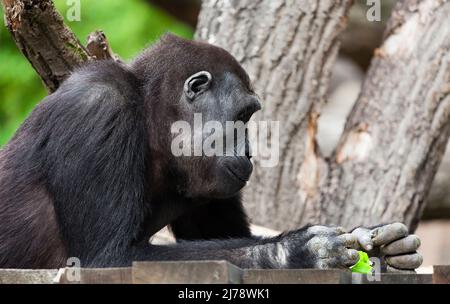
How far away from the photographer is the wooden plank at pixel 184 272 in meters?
2.68

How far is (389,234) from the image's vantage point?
408 centimetres

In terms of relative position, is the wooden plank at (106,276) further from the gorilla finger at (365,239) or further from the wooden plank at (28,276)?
the gorilla finger at (365,239)

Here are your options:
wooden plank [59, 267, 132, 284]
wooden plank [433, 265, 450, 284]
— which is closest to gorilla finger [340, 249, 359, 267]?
wooden plank [433, 265, 450, 284]

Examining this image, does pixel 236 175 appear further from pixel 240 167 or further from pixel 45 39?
pixel 45 39

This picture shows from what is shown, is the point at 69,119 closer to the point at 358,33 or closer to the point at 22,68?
the point at 22,68

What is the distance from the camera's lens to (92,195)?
3951mm

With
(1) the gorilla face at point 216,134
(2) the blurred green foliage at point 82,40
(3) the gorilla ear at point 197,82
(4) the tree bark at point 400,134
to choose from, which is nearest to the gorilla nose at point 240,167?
(1) the gorilla face at point 216,134

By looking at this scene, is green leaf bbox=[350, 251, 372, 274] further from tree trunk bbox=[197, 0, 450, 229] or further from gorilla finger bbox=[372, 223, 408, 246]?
tree trunk bbox=[197, 0, 450, 229]

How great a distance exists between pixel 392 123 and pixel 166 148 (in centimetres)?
241

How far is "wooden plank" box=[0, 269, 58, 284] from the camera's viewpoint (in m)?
3.17

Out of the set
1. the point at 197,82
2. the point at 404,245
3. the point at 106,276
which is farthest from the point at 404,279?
the point at 197,82

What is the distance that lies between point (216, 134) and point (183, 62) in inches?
18.3

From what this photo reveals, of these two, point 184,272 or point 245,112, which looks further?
point 245,112
